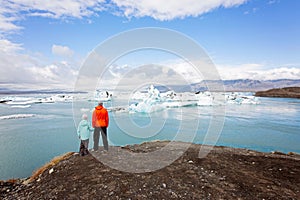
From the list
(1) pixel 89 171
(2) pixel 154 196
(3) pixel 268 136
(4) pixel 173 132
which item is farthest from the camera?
(4) pixel 173 132

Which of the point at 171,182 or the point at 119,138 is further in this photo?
the point at 119,138

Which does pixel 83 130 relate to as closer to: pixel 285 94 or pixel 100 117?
pixel 100 117

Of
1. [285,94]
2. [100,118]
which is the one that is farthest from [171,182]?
[285,94]

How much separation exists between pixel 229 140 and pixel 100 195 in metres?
10.6

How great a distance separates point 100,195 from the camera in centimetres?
405

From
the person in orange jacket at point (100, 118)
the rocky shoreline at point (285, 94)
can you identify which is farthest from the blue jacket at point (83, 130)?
the rocky shoreline at point (285, 94)

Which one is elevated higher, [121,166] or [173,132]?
[121,166]

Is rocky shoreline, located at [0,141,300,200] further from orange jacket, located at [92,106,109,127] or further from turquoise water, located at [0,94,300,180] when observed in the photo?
turquoise water, located at [0,94,300,180]

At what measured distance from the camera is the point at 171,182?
14.6 feet

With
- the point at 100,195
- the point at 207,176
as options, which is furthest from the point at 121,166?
the point at 207,176

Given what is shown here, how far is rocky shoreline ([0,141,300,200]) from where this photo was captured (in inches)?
159

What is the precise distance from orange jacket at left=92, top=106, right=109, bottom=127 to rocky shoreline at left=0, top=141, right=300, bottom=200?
1.02 metres

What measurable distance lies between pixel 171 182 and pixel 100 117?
9.26ft

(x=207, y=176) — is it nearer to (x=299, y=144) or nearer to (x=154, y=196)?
(x=154, y=196)
